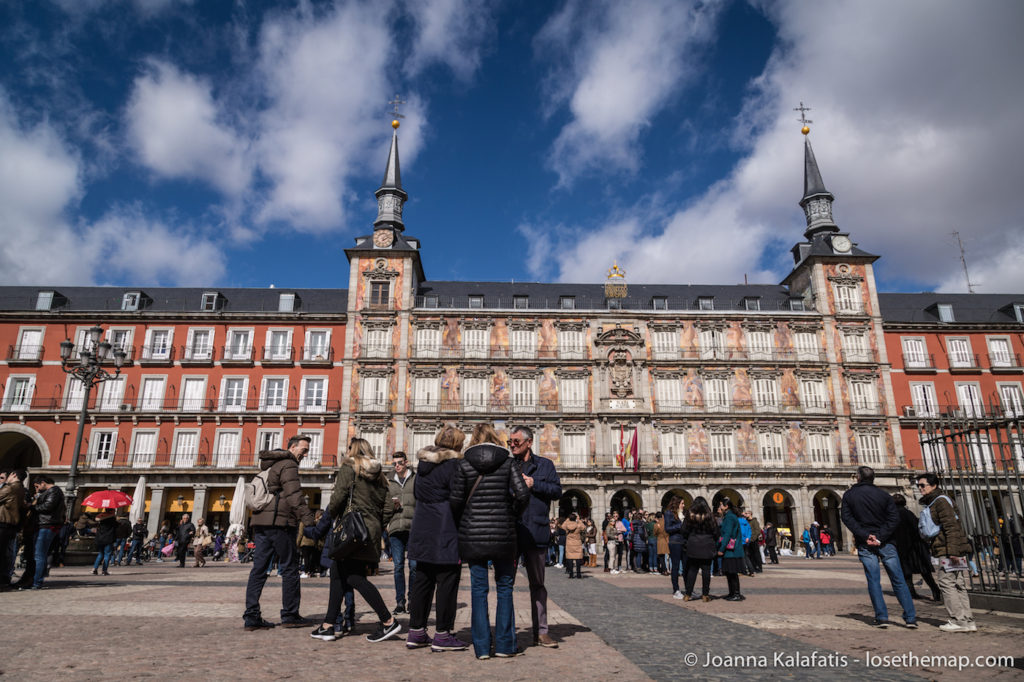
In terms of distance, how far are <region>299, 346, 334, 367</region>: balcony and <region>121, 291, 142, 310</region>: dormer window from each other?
36.8 ft

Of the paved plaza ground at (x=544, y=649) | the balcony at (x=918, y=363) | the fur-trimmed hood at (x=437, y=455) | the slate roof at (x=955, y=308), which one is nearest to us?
the paved plaza ground at (x=544, y=649)

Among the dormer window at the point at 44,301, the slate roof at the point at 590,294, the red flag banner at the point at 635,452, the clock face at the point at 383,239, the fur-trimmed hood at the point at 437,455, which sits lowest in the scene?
the fur-trimmed hood at the point at 437,455

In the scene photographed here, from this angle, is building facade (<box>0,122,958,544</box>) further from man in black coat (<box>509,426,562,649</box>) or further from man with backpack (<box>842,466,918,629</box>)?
man in black coat (<box>509,426,562,649</box>)

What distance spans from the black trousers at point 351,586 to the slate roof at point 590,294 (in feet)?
111

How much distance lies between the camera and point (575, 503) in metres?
36.2

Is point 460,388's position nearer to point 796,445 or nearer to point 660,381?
point 660,381

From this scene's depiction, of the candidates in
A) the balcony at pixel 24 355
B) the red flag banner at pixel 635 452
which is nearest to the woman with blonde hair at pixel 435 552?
the red flag banner at pixel 635 452

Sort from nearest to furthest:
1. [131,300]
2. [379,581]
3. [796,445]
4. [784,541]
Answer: [379,581] < [784,541] < [796,445] < [131,300]

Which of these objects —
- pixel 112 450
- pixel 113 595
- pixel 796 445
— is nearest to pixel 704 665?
pixel 113 595

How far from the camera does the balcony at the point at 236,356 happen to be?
123ft

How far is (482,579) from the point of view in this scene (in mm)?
5473

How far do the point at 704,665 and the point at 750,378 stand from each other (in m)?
35.0

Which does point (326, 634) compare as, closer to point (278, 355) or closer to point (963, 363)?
point (278, 355)

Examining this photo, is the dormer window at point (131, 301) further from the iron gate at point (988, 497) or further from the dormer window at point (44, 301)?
the iron gate at point (988, 497)
